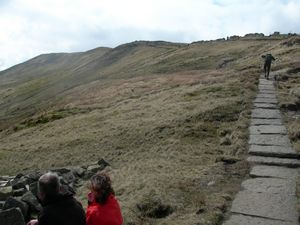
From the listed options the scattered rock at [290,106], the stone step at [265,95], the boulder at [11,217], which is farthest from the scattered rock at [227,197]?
the stone step at [265,95]

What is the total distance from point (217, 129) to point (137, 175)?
7.02 m

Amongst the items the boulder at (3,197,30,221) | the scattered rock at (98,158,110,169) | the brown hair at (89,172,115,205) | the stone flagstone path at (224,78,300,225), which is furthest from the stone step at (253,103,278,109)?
the brown hair at (89,172,115,205)

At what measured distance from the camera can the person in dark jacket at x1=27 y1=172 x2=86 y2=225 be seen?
7.15 meters

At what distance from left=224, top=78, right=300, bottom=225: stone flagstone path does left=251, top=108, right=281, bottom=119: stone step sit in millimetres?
670

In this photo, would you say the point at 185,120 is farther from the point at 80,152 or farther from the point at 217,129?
the point at 80,152

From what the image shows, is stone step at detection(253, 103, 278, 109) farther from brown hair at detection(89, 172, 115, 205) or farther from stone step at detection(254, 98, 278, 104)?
brown hair at detection(89, 172, 115, 205)

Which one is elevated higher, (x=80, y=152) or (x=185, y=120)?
(x=185, y=120)

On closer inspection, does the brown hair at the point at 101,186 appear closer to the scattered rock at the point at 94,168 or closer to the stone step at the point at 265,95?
the scattered rock at the point at 94,168

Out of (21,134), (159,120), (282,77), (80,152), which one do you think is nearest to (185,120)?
(159,120)

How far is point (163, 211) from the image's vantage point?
12.2m

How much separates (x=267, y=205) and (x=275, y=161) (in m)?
4.02

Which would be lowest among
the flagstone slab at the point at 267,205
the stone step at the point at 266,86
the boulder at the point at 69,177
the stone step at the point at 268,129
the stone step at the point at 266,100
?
the boulder at the point at 69,177

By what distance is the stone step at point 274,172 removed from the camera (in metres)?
14.2

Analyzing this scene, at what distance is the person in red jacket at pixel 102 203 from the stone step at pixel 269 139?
11.1 metres
